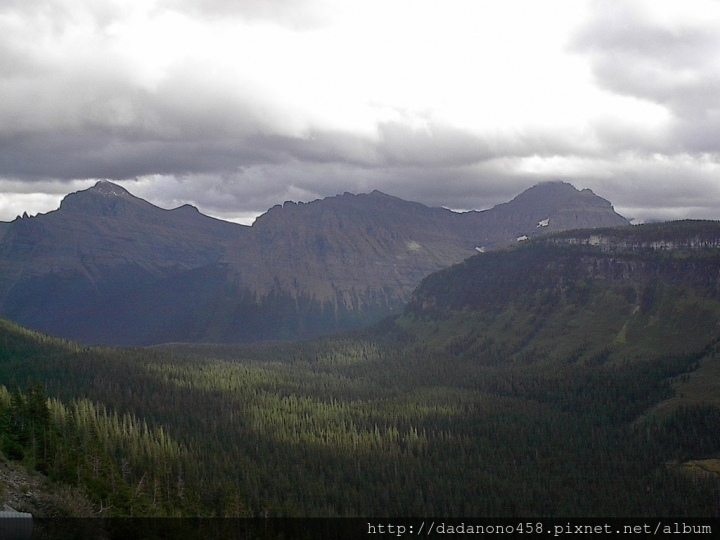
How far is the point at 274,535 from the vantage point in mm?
118000

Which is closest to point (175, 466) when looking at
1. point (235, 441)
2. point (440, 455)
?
point (235, 441)

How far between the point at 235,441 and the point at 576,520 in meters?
93.8

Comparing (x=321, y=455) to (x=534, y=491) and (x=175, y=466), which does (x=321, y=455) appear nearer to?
(x=175, y=466)

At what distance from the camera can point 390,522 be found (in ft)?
449

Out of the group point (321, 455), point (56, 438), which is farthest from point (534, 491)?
point (56, 438)

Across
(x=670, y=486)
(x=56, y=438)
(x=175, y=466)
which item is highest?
(x=56, y=438)

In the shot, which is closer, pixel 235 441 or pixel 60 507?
pixel 60 507

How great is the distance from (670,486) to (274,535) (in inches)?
3992

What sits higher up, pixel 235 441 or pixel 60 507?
pixel 60 507

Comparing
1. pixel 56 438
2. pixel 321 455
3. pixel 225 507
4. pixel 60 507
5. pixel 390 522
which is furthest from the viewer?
pixel 321 455

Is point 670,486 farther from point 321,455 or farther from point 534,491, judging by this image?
point 321,455

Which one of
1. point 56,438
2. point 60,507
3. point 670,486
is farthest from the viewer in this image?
point 670,486

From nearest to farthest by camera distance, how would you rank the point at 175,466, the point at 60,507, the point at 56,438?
the point at 60,507 → the point at 56,438 → the point at 175,466

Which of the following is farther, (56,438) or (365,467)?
(365,467)
